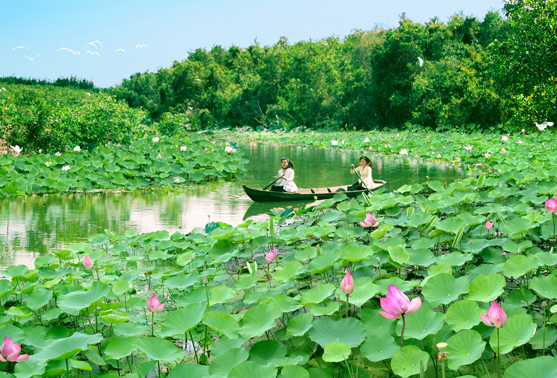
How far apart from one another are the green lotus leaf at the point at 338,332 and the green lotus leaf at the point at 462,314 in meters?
0.33

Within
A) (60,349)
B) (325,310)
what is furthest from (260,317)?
(60,349)

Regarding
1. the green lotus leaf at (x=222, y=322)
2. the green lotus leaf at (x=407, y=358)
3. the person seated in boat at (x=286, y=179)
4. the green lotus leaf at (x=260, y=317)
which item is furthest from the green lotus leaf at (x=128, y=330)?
the person seated in boat at (x=286, y=179)

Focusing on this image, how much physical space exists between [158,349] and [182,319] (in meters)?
0.19

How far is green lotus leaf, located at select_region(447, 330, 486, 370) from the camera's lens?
4.78 feet

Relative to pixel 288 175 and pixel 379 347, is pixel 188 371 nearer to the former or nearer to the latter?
pixel 379 347

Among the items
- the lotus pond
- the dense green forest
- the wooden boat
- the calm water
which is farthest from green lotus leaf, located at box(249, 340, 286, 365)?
the dense green forest

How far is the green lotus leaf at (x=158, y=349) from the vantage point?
63.3 inches

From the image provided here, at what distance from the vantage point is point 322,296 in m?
1.93

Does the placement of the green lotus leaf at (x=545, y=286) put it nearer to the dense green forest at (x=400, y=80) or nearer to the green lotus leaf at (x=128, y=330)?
the green lotus leaf at (x=128, y=330)

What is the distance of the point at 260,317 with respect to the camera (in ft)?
5.95

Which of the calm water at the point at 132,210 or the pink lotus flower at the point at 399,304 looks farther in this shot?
the calm water at the point at 132,210

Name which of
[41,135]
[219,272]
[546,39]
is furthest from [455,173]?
[41,135]

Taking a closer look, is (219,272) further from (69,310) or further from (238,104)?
(238,104)

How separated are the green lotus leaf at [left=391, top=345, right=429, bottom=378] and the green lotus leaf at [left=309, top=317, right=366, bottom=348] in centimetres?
17
